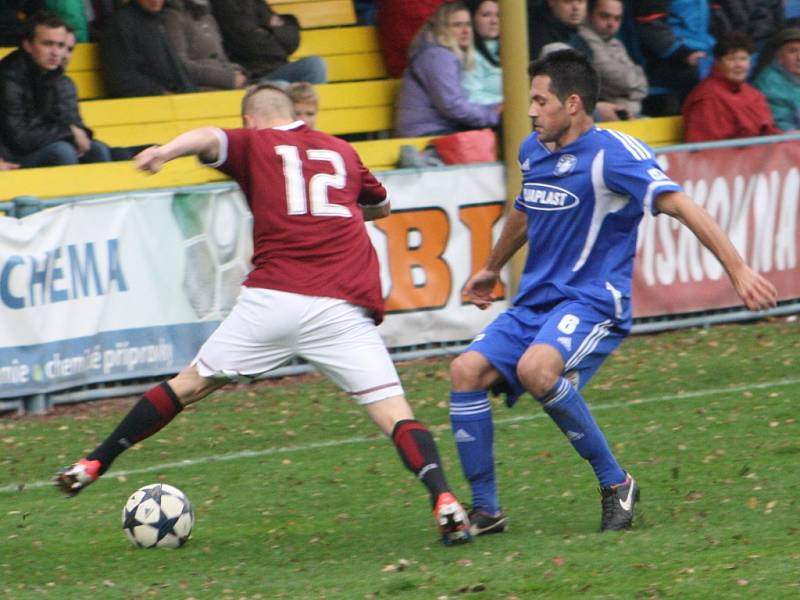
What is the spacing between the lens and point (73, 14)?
12.0 m

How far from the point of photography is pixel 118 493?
25.4ft

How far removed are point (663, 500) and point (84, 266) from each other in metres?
4.29

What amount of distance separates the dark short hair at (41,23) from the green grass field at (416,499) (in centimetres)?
252

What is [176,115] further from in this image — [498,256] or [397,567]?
[397,567]

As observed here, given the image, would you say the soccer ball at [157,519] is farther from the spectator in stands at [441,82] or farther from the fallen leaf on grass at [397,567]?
the spectator in stands at [441,82]

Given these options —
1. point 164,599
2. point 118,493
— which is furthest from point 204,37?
point 164,599

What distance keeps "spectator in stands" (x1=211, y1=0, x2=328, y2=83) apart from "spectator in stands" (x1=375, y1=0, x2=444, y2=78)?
815 millimetres

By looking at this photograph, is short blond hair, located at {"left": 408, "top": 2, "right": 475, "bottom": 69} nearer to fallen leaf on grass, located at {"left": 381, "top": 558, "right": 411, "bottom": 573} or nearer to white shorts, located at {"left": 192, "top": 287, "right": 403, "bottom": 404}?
white shorts, located at {"left": 192, "top": 287, "right": 403, "bottom": 404}

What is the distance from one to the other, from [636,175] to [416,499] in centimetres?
199

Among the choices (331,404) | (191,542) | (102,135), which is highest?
(102,135)

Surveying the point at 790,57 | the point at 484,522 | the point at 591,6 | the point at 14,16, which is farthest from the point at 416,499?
the point at 790,57

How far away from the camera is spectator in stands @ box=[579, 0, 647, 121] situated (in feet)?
43.1

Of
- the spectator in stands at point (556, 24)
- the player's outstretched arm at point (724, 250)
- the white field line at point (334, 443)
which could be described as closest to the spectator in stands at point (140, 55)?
the spectator in stands at point (556, 24)

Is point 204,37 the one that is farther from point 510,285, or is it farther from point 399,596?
point 399,596
